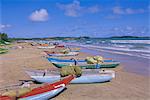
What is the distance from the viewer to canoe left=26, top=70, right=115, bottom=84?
12.7 metres

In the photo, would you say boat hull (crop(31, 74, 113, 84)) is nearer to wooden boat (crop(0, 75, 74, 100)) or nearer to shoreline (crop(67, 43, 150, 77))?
wooden boat (crop(0, 75, 74, 100))

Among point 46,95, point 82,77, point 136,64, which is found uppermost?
point 82,77

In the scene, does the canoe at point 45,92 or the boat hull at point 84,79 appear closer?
the canoe at point 45,92

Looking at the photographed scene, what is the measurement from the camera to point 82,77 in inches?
506

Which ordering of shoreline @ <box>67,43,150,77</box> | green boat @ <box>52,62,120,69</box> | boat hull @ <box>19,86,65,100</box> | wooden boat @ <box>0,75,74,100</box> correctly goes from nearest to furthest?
wooden boat @ <box>0,75,74,100</box> → boat hull @ <box>19,86,65,100</box> → green boat @ <box>52,62,120,69</box> → shoreline @ <box>67,43,150,77</box>

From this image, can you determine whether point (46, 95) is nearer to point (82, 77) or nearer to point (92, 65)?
point (82, 77)

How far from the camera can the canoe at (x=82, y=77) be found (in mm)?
12672

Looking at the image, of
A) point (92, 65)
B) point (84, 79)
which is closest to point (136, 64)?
point (92, 65)

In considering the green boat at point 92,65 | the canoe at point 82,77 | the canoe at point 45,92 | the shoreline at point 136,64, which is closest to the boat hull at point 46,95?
the canoe at point 45,92

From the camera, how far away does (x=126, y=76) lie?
1570 centimetres

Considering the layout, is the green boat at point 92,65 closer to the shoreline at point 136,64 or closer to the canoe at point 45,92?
the shoreline at point 136,64

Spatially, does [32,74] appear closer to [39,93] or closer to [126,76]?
[39,93]

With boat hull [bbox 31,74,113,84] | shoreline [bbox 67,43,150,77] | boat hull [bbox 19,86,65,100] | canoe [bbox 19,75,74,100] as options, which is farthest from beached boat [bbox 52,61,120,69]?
boat hull [bbox 19,86,65,100]

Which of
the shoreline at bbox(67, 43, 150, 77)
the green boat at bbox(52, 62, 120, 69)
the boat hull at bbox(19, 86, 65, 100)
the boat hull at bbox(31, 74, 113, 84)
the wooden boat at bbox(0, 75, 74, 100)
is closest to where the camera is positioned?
the wooden boat at bbox(0, 75, 74, 100)
